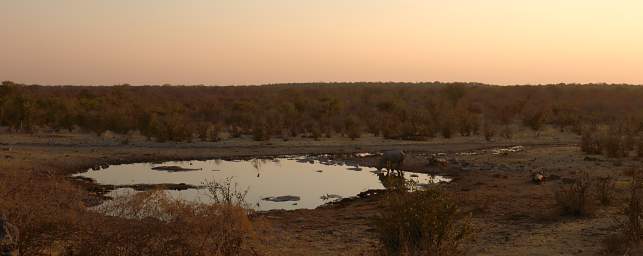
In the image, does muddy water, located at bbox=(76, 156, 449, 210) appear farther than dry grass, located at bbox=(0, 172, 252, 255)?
Yes

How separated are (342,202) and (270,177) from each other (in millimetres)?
4833

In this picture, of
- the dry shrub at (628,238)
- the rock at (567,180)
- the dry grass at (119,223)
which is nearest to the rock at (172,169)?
the rock at (567,180)

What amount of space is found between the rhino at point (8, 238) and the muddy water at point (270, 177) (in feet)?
24.8

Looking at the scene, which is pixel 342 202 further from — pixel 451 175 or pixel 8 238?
pixel 8 238

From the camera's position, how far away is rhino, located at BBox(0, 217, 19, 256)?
6.32 meters

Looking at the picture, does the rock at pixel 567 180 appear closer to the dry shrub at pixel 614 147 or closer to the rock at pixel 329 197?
the dry shrub at pixel 614 147

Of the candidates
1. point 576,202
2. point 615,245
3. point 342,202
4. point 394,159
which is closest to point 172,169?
point 394,159

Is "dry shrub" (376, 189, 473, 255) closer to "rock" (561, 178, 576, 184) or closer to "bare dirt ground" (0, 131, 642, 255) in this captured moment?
"bare dirt ground" (0, 131, 642, 255)

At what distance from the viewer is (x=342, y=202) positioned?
14.6m

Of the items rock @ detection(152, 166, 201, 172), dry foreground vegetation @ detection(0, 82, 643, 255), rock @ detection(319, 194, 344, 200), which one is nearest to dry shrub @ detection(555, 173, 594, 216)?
dry foreground vegetation @ detection(0, 82, 643, 255)

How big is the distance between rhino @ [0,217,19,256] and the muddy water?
757cm

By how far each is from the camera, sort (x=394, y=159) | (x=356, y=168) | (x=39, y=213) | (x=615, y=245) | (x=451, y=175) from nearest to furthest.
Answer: (x=39, y=213) < (x=615, y=245) < (x=451, y=175) < (x=394, y=159) < (x=356, y=168)

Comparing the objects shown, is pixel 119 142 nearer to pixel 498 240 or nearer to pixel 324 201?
pixel 324 201

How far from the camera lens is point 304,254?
9359mm
